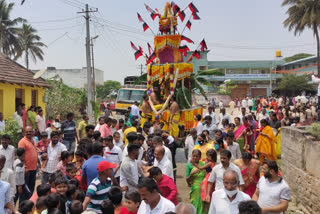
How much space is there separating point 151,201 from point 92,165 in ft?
5.19

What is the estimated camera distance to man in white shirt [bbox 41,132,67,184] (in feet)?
21.9

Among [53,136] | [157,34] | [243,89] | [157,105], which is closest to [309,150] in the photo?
[53,136]

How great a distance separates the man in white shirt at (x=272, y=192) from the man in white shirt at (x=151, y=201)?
136 centimetres

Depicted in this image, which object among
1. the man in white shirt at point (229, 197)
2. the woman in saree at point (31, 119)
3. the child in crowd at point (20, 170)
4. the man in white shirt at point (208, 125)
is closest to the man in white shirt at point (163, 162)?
the man in white shirt at point (229, 197)

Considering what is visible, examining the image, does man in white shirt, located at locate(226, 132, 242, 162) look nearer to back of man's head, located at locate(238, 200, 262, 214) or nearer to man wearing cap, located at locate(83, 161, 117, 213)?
man wearing cap, located at locate(83, 161, 117, 213)

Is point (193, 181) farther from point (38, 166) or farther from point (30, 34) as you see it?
point (30, 34)

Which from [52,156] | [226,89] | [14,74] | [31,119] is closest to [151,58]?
[31,119]

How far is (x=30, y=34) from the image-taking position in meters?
45.8

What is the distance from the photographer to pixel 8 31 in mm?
39031

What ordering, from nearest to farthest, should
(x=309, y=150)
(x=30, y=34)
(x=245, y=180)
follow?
(x=245, y=180)
(x=309, y=150)
(x=30, y=34)

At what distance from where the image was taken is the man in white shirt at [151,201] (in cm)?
342

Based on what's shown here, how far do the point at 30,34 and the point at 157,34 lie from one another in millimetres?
36955

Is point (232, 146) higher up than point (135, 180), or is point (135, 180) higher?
point (232, 146)

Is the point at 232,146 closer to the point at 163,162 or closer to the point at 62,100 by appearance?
the point at 163,162
